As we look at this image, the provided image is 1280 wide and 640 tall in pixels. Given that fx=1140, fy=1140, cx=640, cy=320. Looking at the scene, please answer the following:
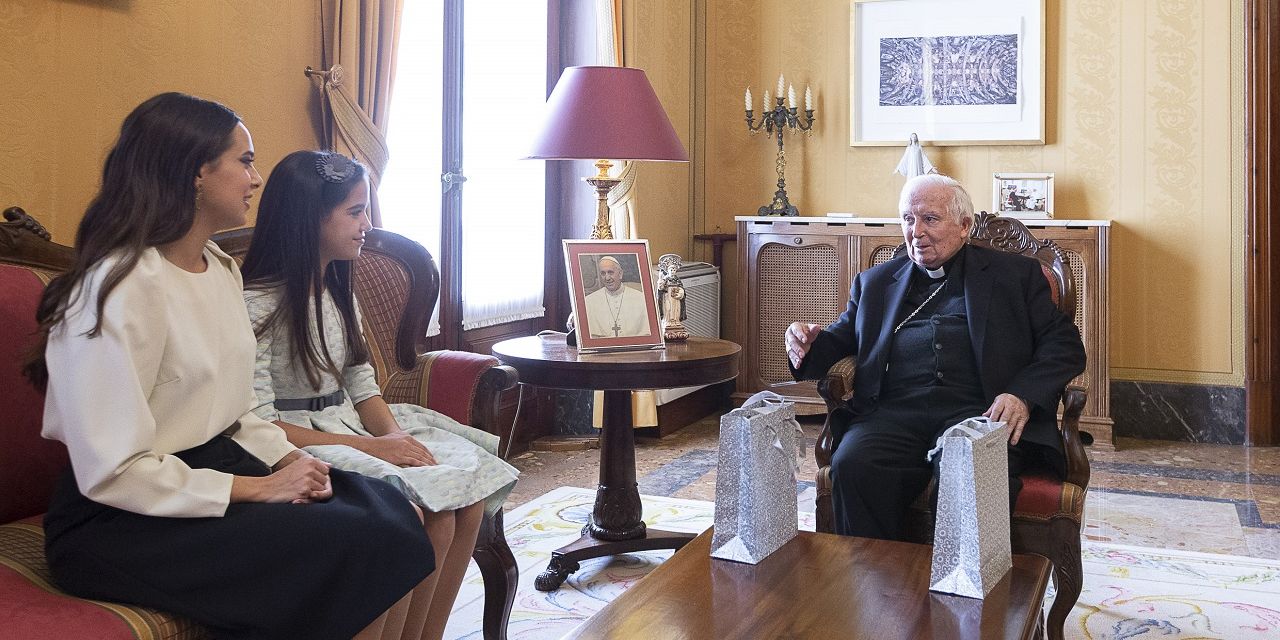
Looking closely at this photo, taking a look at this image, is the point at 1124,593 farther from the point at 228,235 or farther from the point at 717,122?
the point at 717,122

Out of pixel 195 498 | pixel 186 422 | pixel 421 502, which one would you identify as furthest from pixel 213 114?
pixel 421 502

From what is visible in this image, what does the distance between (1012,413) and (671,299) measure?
3.59ft

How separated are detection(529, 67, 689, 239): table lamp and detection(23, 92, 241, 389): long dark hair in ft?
4.35

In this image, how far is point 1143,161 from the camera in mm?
5164

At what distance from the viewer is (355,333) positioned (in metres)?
2.37

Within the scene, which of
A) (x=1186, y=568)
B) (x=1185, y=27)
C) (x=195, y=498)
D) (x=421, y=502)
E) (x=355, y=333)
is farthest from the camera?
(x=1185, y=27)

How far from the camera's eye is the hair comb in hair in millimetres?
2234

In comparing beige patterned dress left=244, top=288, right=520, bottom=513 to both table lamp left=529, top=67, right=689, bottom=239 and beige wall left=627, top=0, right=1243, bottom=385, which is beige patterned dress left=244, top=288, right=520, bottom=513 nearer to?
table lamp left=529, top=67, right=689, bottom=239

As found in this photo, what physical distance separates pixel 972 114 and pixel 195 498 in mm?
4532

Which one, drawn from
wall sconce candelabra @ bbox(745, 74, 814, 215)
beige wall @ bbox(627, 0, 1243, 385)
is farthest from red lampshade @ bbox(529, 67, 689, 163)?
wall sconce candelabra @ bbox(745, 74, 814, 215)

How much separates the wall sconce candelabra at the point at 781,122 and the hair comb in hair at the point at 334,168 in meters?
3.61

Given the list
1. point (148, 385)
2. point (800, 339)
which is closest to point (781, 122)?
point (800, 339)

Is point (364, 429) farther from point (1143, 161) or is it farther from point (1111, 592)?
point (1143, 161)

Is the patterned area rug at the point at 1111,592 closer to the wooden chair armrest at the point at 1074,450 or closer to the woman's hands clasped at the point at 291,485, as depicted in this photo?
the wooden chair armrest at the point at 1074,450
